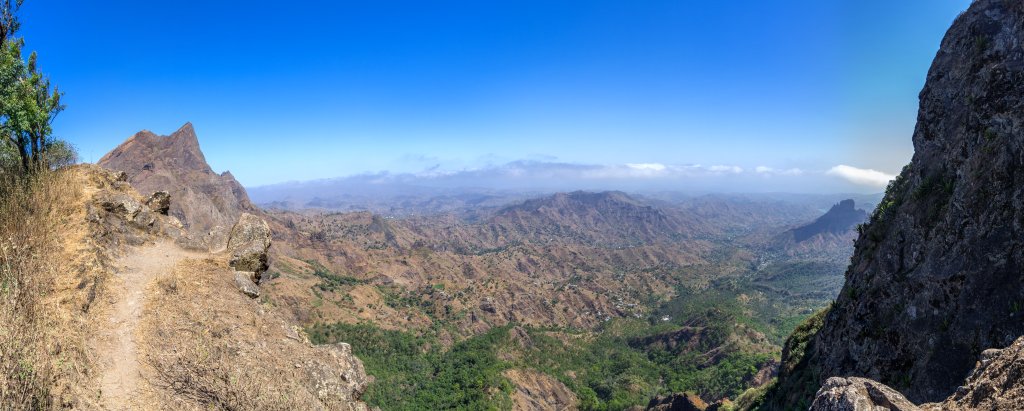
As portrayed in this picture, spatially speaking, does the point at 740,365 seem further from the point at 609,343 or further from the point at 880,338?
the point at 880,338

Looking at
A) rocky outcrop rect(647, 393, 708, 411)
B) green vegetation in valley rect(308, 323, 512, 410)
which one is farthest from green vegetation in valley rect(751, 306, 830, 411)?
green vegetation in valley rect(308, 323, 512, 410)

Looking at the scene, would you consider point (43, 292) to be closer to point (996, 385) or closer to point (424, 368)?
point (996, 385)

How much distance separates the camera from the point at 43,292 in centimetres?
1083

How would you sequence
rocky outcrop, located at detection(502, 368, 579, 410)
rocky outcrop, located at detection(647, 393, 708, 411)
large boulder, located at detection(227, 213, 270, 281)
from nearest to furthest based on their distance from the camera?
large boulder, located at detection(227, 213, 270, 281) → rocky outcrop, located at detection(647, 393, 708, 411) → rocky outcrop, located at detection(502, 368, 579, 410)

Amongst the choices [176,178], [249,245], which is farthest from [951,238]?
[176,178]

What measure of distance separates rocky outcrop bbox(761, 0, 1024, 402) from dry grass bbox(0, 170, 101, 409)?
23426 millimetres

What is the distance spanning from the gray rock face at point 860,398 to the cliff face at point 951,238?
25.4ft

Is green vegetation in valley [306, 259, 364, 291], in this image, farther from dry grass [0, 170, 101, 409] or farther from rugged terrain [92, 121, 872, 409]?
dry grass [0, 170, 101, 409]

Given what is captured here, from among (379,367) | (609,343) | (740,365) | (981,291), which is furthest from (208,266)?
(609,343)

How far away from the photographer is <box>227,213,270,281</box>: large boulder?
18703mm

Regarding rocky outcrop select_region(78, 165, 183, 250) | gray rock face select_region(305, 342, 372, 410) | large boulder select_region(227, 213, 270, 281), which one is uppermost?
rocky outcrop select_region(78, 165, 183, 250)

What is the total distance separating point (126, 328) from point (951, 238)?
93.1ft

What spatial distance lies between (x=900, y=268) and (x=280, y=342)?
84.3 feet

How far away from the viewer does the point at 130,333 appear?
11820mm
